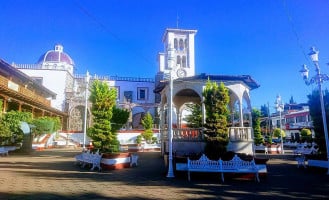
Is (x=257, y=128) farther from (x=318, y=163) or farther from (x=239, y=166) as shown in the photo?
(x=239, y=166)

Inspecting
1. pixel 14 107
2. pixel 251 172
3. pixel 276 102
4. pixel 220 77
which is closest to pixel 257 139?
pixel 276 102

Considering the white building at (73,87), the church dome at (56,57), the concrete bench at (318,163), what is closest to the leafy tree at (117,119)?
the concrete bench at (318,163)

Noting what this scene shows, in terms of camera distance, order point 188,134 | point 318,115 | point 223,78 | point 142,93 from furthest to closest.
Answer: point 142,93
point 223,78
point 188,134
point 318,115

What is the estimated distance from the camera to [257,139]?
1082 inches

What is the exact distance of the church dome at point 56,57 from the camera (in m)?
54.1

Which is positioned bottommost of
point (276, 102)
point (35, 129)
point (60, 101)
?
point (35, 129)

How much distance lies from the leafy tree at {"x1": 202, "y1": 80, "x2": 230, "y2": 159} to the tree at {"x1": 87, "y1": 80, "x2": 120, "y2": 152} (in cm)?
538

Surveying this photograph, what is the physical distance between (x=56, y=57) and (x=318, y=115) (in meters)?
51.6

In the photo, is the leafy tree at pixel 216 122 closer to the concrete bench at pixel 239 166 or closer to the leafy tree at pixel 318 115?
the concrete bench at pixel 239 166

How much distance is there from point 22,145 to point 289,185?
73.4 feet

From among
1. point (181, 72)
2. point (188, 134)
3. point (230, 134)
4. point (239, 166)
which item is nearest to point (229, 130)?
point (230, 134)

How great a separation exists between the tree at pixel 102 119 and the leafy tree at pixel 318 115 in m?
10.5

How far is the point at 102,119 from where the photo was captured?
14242 millimetres

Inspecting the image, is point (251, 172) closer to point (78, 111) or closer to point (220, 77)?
point (220, 77)
